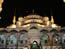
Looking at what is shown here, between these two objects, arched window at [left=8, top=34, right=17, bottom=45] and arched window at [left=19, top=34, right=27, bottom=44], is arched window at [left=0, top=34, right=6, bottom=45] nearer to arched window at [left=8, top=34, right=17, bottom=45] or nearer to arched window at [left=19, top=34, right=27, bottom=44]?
arched window at [left=8, top=34, right=17, bottom=45]

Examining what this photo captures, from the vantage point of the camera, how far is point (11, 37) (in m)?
27.1

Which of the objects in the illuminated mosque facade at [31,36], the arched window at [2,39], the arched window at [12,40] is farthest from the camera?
the arched window at [12,40]

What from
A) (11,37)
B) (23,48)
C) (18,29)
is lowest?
(23,48)

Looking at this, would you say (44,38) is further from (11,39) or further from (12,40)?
(11,39)

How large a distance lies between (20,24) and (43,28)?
5.80m

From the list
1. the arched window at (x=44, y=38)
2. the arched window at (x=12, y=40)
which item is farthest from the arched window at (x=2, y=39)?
the arched window at (x=44, y=38)

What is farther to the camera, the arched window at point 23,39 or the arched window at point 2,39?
the arched window at point 23,39

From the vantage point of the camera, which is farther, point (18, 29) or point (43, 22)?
point (43, 22)

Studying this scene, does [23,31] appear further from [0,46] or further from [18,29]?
[0,46]

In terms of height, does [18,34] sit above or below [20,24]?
below

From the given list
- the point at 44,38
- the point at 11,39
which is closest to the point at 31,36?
the point at 44,38

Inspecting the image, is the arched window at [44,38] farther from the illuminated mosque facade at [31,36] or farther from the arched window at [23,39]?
the arched window at [23,39]

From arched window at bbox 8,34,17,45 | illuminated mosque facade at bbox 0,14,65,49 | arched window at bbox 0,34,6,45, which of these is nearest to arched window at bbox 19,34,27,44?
illuminated mosque facade at bbox 0,14,65,49

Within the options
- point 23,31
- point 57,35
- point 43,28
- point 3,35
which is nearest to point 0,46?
point 3,35
